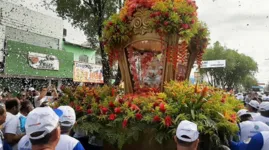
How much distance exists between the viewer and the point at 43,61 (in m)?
20.7

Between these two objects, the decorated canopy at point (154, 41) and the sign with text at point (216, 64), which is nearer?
the decorated canopy at point (154, 41)

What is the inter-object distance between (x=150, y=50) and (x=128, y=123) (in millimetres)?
2468

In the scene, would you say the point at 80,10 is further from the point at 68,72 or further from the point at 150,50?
the point at 68,72

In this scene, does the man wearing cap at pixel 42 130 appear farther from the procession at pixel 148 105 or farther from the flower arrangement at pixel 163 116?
the flower arrangement at pixel 163 116

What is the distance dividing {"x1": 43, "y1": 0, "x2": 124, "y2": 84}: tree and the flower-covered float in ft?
17.2

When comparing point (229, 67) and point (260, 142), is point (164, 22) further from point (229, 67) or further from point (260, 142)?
point (229, 67)

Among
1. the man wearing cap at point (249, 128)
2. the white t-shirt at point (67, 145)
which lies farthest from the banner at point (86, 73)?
the white t-shirt at point (67, 145)

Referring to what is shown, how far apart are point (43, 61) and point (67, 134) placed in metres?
18.2

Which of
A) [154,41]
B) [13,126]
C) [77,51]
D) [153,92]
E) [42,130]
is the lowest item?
[13,126]

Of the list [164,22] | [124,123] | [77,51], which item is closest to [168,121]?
[124,123]

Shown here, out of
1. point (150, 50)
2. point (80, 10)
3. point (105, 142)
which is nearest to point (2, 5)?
point (80, 10)

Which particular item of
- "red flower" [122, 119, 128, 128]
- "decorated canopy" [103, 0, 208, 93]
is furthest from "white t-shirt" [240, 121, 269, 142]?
"red flower" [122, 119, 128, 128]

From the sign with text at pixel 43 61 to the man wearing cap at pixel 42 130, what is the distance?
1797 centimetres

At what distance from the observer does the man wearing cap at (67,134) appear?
316 cm
